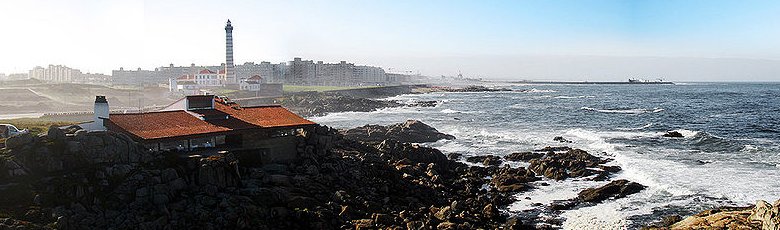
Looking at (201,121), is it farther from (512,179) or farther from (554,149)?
(554,149)

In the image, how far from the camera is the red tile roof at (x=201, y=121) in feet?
89.5

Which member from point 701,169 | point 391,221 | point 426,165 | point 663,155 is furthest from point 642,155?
point 391,221

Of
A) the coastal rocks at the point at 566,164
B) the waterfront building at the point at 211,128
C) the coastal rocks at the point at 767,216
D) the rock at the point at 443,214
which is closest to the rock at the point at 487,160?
the coastal rocks at the point at 566,164

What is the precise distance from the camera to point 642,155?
4316 cm

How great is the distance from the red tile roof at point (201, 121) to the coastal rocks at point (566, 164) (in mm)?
15817

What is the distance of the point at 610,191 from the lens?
30.5 m

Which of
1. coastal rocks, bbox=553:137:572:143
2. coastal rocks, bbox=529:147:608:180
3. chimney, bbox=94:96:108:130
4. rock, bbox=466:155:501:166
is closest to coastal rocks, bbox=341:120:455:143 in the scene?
coastal rocks, bbox=553:137:572:143

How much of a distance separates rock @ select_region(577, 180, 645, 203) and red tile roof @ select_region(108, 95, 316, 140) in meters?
16.0

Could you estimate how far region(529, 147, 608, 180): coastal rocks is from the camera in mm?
35844

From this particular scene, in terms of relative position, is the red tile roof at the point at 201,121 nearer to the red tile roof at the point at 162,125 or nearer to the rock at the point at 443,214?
the red tile roof at the point at 162,125

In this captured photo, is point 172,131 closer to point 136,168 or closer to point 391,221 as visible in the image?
point 136,168

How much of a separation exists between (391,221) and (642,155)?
28047 mm

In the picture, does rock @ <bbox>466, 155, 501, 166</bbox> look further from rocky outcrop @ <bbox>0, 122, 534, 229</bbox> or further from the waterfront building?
the waterfront building

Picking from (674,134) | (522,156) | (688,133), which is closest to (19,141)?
(522,156)
